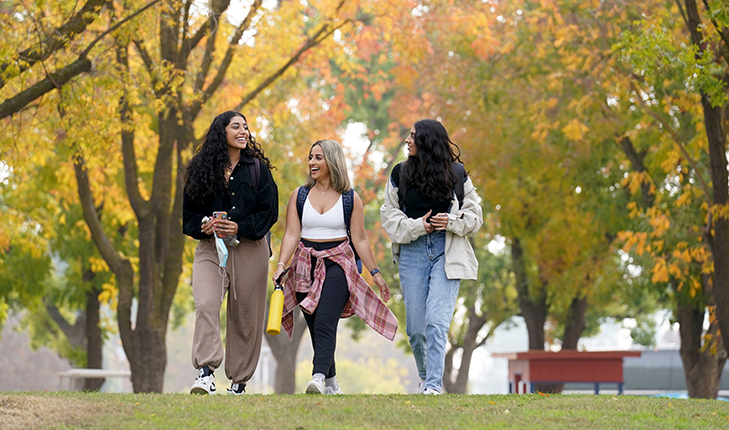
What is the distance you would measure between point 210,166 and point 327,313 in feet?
4.82

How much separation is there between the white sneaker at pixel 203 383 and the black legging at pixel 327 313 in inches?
30.9

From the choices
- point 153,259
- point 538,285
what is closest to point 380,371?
point 538,285

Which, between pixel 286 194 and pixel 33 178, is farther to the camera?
pixel 286 194

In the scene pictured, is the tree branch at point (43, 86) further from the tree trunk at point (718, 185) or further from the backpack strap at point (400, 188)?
the tree trunk at point (718, 185)

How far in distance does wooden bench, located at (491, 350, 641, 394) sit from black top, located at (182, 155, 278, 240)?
9454 millimetres

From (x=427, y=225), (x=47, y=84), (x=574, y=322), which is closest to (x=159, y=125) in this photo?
(x=47, y=84)

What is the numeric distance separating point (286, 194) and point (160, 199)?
6681 millimetres

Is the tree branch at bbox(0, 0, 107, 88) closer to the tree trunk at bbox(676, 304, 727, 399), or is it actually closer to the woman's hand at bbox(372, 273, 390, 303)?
the woman's hand at bbox(372, 273, 390, 303)

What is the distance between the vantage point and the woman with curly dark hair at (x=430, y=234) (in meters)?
6.61

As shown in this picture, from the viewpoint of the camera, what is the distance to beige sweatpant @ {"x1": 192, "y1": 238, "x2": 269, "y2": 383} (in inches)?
263

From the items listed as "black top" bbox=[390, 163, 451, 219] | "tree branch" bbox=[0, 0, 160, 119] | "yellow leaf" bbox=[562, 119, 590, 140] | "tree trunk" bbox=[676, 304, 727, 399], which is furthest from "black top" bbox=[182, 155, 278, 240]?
"tree trunk" bbox=[676, 304, 727, 399]

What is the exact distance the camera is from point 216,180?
676cm

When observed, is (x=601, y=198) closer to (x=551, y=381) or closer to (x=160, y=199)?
(x=551, y=381)

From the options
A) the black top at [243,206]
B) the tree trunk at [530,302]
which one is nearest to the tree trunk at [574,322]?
the tree trunk at [530,302]
